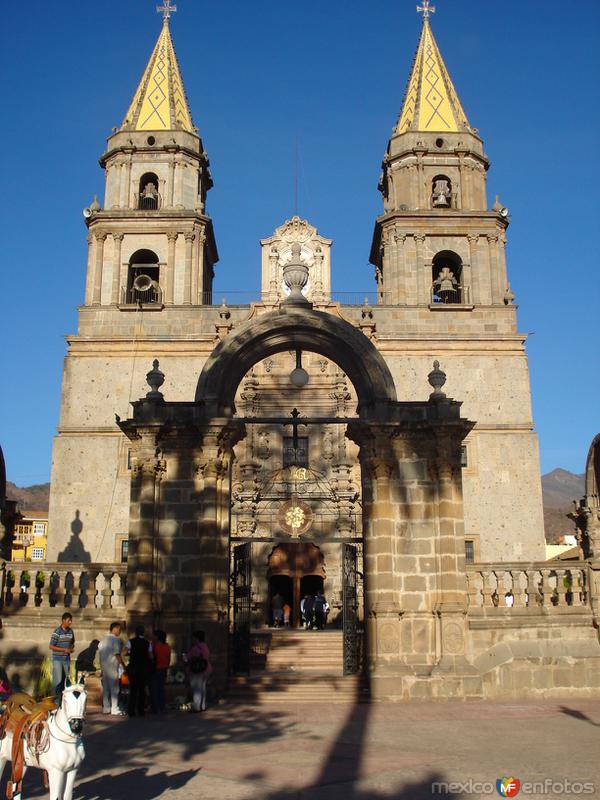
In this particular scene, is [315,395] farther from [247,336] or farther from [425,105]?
[247,336]

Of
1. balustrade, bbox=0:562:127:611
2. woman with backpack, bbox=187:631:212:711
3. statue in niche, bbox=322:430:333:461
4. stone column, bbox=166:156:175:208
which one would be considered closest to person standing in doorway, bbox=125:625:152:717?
woman with backpack, bbox=187:631:212:711

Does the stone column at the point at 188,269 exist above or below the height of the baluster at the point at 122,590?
above

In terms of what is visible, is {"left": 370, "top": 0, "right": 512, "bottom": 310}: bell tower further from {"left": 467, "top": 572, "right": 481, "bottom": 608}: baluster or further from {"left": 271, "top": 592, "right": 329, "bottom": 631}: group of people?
{"left": 467, "top": 572, "right": 481, "bottom": 608}: baluster

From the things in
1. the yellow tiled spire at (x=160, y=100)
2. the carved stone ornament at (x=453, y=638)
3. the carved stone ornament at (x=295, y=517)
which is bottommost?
the carved stone ornament at (x=453, y=638)

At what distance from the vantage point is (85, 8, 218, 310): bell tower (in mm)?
32938

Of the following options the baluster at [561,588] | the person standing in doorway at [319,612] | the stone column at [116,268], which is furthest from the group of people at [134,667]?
the stone column at [116,268]

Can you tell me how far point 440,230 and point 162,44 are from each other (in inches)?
623

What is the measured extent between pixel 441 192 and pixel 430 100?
4.74m

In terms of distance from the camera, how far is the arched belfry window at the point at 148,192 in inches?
1358

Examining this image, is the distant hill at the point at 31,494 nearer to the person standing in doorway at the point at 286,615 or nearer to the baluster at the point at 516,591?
the person standing in doorway at the point at 286,615

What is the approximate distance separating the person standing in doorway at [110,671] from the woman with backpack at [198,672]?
3.78 ft

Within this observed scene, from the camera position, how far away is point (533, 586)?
16.2 m

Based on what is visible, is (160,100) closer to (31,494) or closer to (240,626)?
(240,626)

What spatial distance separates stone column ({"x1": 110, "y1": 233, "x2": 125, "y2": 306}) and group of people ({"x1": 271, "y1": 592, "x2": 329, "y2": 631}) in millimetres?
13009
